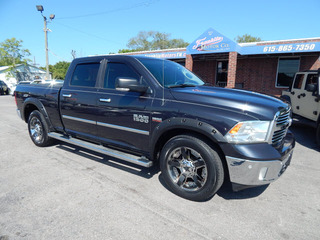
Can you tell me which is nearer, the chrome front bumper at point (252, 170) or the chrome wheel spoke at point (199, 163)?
the chrome front bumper at point (252, 170)

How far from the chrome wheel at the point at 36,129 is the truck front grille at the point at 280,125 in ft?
15.4

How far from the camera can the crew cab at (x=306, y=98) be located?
571 centimetres

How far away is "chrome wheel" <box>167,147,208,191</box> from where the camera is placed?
2.78 m

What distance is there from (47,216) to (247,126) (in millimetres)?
2512

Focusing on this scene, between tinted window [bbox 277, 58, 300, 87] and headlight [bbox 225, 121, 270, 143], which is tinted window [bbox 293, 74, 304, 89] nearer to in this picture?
headlight [bbox 225, 121, 270, 143]

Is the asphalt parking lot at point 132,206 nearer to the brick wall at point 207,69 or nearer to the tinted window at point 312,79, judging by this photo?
the tinted window at point 312,79

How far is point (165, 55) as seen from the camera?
15.0 metres

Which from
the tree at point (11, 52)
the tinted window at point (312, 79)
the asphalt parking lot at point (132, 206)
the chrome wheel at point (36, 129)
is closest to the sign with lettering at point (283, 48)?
the tinted window at point (312, 79)

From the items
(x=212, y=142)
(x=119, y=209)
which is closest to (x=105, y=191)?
(x=119, y=209)

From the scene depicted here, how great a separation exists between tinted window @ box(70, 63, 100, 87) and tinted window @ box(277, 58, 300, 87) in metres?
12.9

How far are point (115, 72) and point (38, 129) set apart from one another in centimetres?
276

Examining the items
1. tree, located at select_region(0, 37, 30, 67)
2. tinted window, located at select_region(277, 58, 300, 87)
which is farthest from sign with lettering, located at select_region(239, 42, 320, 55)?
tree, located at select_region(0, 37, 30, 67)

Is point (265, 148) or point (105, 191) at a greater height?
point (265, 148)

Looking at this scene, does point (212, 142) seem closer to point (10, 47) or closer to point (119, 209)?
point (119, 209)
